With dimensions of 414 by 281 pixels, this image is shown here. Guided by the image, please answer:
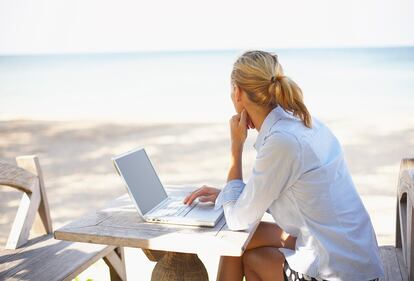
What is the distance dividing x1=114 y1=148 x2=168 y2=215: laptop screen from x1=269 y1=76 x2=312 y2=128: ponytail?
2.29 ft

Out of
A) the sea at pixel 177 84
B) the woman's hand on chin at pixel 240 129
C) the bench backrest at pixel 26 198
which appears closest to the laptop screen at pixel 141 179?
the woman's hand on chin at pixel 240 129

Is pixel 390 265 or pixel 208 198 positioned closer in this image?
pixel 208 198

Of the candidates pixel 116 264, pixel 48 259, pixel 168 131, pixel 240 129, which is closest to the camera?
pixel 240 129

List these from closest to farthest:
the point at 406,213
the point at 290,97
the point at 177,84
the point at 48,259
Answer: the point at 290,97, the point at 48,259, the point at 406,213, the point at 177,84

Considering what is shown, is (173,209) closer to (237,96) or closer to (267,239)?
(267,239)

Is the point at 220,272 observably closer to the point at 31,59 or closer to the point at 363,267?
the point at 363,267

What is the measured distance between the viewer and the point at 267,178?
188 centimetres

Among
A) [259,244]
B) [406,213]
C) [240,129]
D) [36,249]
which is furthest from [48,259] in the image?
[406,213]

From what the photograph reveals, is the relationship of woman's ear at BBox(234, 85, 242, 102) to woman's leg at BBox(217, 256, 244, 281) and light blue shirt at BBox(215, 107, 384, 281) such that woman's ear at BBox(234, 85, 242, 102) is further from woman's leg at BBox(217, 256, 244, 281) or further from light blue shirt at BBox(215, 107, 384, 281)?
woman's leg at BBox(217, 256, 244, 281)

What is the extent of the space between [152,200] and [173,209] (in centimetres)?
11

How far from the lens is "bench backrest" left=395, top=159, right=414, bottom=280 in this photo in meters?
2.32

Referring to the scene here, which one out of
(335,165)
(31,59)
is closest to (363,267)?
(335,165)

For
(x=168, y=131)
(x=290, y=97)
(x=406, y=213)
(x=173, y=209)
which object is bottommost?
(x=168, y=131)

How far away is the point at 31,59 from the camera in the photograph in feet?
152
